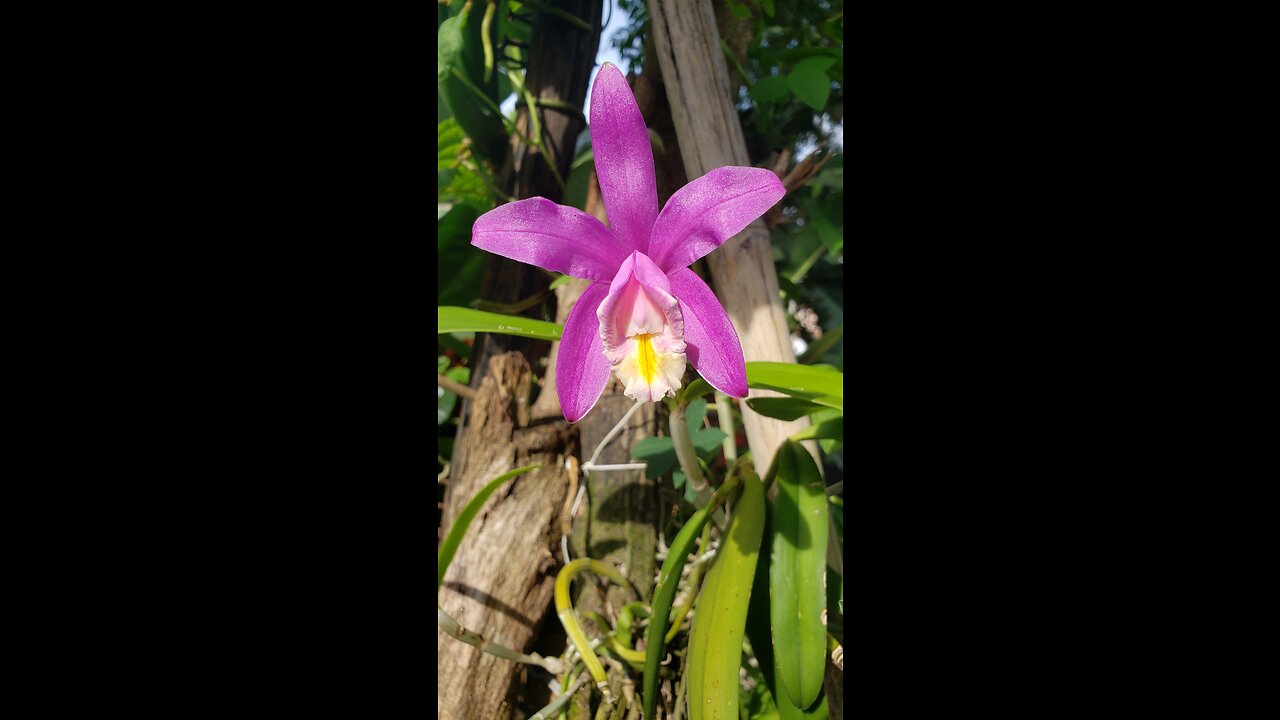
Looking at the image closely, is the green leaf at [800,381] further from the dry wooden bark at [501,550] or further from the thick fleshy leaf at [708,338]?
the dry wooden bark at [501,550]

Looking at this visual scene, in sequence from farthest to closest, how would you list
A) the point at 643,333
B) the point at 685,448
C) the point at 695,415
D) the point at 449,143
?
the point at 449,143, the point at 695,415, the point at 685,448, the point at 643,333

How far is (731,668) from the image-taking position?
0.67 meters

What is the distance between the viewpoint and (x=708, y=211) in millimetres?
577

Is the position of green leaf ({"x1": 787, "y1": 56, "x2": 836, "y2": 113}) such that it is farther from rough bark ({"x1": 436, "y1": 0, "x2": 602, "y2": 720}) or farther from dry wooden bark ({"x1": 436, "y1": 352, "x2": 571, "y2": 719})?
dry wooden bark ({"x1": 436, "y1": 352, "x2": 571, "y2": 719})

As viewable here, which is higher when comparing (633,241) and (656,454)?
(633,241)

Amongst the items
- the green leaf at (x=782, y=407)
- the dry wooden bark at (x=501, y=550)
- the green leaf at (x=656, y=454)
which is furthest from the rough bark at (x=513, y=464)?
the green leaf at (x=782, y=407)

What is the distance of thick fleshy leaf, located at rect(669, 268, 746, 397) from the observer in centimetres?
60

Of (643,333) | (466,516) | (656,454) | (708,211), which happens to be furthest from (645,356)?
(466,516)

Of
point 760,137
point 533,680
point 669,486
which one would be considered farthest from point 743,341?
point 533,680

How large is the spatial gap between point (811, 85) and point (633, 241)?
1.45 ft

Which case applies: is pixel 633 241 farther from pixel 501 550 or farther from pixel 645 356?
pixel 501 550

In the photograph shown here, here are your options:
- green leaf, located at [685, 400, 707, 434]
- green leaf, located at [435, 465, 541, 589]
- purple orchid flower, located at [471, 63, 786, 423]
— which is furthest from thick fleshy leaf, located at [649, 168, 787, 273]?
green leaf, located at [435, 465, 541, 589]

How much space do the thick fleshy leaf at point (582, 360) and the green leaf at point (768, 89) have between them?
44cm
